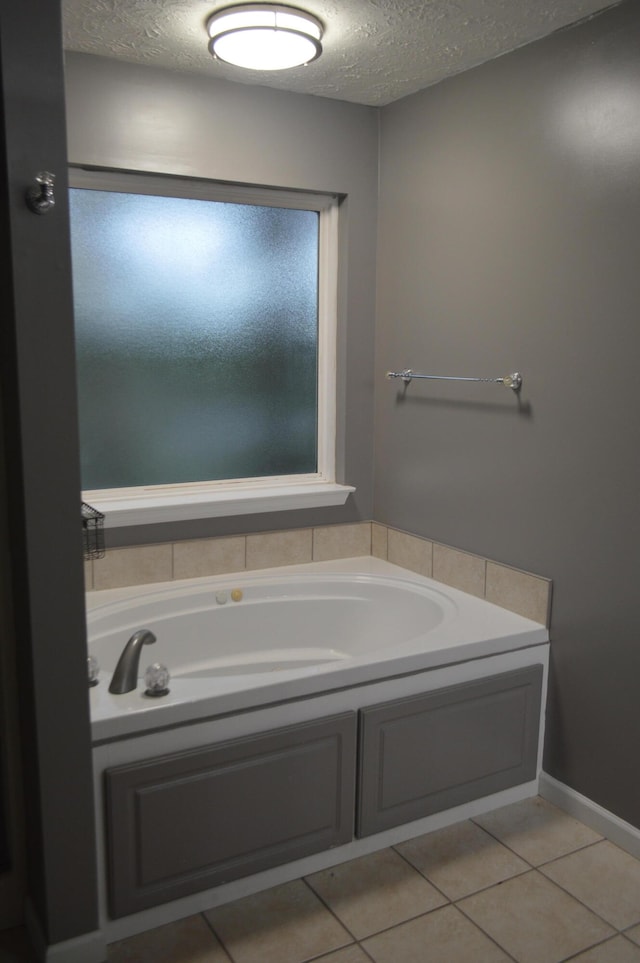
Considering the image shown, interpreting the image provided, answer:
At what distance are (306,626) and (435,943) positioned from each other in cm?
134

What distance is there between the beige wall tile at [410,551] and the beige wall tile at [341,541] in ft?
0.44

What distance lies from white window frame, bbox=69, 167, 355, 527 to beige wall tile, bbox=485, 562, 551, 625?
787 millimetres

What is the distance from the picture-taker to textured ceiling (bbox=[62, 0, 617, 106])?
2.32 m

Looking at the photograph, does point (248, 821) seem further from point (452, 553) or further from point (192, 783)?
point (452, 553)

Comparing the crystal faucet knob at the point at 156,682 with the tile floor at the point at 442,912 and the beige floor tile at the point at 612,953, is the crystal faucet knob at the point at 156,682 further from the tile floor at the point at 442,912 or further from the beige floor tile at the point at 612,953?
the beige floor tile at the point at 612,953

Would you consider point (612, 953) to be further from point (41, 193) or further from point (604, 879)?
point (41, 193)

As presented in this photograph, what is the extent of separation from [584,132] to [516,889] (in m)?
2.18

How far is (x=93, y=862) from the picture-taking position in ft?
6.37

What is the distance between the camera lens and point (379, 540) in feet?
11.5

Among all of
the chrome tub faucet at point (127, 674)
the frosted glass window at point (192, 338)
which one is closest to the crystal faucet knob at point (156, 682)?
the chrome tub faucet at point (127, 674)

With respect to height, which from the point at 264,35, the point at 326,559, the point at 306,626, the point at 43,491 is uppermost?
the point at 264,35

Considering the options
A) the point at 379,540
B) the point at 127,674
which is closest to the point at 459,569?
the point at 379,540

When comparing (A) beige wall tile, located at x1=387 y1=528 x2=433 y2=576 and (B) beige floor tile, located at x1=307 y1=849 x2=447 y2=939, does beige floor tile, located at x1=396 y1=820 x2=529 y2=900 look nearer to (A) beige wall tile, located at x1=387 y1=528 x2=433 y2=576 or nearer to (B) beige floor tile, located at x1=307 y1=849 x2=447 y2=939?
(B) beige floor tile, located at x1=307 y1=849 x2=447 y2=939

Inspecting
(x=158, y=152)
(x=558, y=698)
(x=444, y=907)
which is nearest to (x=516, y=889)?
(x=444, y=907)
